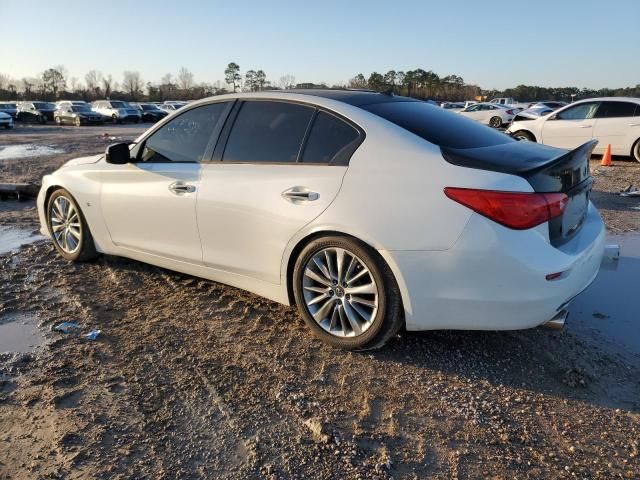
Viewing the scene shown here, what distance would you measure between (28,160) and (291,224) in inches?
537

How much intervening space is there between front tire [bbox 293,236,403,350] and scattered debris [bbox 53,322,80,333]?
5.36ft

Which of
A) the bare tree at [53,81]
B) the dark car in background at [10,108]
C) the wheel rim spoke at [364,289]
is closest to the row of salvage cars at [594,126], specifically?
the wheel rim spoke at [364,289]

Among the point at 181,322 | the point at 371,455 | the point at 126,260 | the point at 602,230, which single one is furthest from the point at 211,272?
the point at 602,230

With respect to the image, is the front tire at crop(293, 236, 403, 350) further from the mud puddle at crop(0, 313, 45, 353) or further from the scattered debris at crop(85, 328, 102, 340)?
the mud puddle at crop(0, 313, 45, 353)

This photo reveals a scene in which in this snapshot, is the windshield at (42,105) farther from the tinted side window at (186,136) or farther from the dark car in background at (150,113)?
the tinted side window at (186,136)

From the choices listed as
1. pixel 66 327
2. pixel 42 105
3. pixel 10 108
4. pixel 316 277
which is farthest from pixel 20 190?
pixel 10 108

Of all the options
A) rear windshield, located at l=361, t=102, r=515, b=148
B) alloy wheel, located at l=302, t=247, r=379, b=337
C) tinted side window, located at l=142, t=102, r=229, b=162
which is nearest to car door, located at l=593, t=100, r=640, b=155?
rear windshield, located at l=361, t=102, r=515, b=148

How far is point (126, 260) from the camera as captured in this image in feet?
17.3

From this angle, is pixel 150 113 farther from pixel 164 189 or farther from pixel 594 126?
pixel 164 189

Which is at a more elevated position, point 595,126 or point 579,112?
point 579,112

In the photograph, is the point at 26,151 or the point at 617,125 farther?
the point at 26,151

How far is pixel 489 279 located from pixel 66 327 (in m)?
2.91

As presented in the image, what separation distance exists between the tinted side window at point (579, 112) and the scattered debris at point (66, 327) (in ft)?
42.5

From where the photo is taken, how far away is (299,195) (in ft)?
11.2
